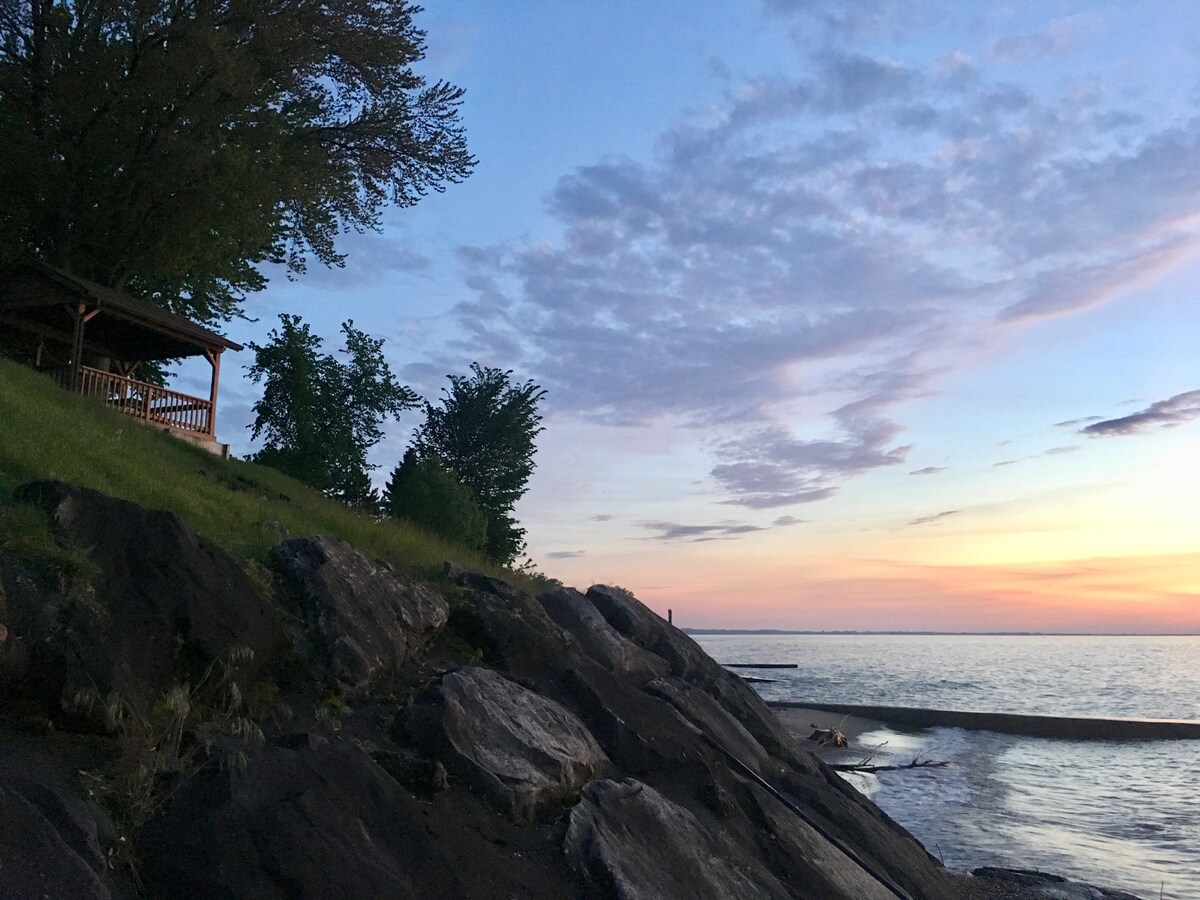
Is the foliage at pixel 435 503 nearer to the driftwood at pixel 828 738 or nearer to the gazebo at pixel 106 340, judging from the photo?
the gazebo at pixel 106 340

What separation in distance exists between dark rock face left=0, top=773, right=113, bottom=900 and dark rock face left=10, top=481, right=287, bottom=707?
108 cm

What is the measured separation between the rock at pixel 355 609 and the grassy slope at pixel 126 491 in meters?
0.61

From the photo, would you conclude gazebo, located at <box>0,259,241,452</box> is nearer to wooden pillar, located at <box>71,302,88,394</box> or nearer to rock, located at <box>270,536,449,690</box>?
wooden pillar, located at <box>71,302,88,394</box>

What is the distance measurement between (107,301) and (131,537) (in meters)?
21.6

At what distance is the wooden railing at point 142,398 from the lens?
2572 centimetres

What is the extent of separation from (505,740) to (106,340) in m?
28.8

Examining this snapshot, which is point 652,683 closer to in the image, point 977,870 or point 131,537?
point 131,537

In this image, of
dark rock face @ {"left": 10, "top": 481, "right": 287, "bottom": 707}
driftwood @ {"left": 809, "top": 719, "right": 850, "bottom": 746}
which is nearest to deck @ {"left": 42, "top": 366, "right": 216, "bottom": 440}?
dark rock face @ {"left": 10, "top": 481, "right": 287, "bottom": 707}

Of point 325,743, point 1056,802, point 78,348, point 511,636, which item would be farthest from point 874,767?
point 78,348

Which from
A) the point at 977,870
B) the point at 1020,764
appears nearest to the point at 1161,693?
the point at 1020,764

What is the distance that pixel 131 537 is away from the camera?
275 inches

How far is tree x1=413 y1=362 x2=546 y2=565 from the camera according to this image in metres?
44.8

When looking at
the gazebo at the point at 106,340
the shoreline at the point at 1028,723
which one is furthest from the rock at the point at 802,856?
the shoreline at the point at 1028,723

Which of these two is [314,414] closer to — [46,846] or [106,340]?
[106,340]
